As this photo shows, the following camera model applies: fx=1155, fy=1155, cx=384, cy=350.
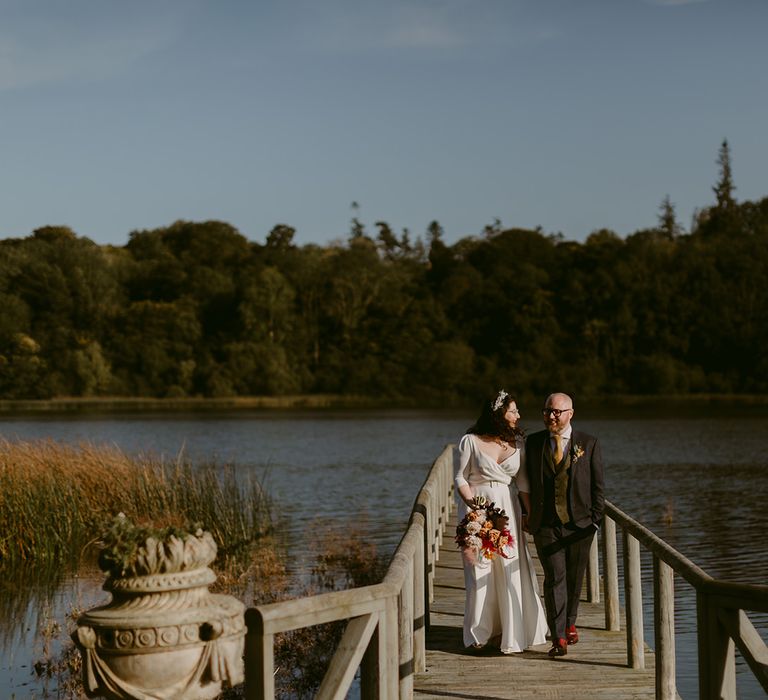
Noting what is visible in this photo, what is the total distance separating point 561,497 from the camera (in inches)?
293

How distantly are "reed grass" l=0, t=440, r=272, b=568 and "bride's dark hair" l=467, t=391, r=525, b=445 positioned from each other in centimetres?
930

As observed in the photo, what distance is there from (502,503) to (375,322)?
80.5 meters

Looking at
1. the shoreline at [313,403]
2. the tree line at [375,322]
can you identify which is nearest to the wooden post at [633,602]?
the shoreline at [313,403]

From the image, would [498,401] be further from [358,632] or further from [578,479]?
[358,632]

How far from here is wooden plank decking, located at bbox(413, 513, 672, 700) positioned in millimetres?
7008

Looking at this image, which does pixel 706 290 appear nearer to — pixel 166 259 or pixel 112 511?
pixel 166 259

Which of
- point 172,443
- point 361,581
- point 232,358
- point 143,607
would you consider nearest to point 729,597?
point 143,607

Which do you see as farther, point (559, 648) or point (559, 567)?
point (559, 648)

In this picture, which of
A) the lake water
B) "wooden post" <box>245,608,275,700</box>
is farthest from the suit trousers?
the lake water

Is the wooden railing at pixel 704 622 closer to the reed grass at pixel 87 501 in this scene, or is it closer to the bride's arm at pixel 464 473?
the bride's arm at pixel 464 473

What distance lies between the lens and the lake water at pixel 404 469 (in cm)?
1401

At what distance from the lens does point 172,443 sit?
44.4 m

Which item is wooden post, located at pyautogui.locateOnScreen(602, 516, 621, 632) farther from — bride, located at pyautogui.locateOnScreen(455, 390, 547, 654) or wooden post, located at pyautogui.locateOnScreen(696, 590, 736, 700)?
wooden post, located at pyautogui.locateOnScreen(696, 590, 736, 700)

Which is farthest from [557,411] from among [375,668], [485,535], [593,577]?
[593,577]
